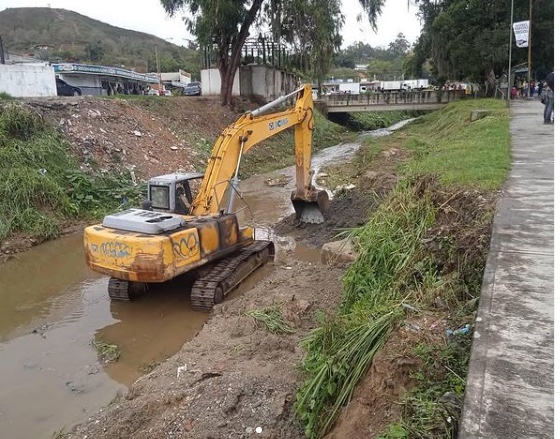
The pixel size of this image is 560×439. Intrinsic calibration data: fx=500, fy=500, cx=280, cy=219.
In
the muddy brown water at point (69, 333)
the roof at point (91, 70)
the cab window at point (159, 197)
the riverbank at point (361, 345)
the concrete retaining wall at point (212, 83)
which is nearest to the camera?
the riverbank at point (361, 345)

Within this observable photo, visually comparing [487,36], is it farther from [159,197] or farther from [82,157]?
[159,197]

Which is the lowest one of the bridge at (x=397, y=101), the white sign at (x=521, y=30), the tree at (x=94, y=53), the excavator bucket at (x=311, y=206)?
the excavator bucket at (x=311, y=206)

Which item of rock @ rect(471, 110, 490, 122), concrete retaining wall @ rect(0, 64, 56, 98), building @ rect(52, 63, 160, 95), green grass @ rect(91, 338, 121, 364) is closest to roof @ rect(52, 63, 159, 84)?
building @ rect(52, 63, 160, 95)

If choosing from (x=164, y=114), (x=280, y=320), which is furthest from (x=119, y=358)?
(x=164, y=114)

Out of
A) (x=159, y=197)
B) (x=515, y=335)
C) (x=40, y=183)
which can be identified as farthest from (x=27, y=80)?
(x=515, y=335)

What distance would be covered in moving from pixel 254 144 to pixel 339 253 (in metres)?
2.80

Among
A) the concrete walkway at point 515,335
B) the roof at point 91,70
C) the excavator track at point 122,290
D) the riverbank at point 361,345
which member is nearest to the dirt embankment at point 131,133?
the excavator track at point 122,290

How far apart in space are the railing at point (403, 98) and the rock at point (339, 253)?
29.0 metres

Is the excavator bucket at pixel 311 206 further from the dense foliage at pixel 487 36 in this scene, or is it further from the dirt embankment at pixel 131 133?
the dense foliage at pixel 487 36

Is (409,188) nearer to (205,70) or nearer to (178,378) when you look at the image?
(178,378)

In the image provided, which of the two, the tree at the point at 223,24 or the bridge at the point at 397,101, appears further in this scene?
the bridge at the point at 397,101

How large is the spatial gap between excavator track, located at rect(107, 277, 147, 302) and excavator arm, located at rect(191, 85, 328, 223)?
1621 mm

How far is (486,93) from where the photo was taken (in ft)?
112

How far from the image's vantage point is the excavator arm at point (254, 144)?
8773 millimetres
